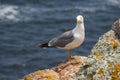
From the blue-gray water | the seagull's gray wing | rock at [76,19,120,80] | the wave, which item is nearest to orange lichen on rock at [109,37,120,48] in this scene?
rock at [76,19,120,80]

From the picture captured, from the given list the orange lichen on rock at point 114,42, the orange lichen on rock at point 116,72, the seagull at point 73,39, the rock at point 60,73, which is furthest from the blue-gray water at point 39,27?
the orange lichen on rock at point 116,72

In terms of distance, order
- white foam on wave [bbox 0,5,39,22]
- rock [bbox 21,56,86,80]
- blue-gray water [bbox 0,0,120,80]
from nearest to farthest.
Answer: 1. rock [bbox 21,56,86,80]
2. blue-gray water [bbox 0,0,120,80]
3. white foam on wave [bbox 0,5,39,22]

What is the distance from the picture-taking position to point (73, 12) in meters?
81.1

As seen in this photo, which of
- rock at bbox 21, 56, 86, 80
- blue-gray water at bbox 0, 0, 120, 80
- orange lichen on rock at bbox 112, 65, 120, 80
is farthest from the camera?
blue-gray water at bbox 0, 0, 120, 80

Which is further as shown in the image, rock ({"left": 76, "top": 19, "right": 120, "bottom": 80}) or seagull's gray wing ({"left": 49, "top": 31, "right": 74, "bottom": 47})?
seagull's gray wing ({"left": 49, "top": 31, "right": 74, "bottom": 47})

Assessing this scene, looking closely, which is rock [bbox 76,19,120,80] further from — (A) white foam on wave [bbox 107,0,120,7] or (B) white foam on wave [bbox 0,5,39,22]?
(A) white foam on wave [bbox 107,0,120,7]

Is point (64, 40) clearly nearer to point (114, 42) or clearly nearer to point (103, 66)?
point (114, 42)

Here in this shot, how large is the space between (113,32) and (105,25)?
6313cm

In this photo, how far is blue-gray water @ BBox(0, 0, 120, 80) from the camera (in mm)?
65500

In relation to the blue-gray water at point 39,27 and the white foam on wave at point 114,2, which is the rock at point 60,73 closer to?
the blue-gray water at point 39,27

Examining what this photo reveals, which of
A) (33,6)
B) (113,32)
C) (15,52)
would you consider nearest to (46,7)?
(33,6)

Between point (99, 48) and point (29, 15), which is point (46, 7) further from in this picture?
point (99, 48)

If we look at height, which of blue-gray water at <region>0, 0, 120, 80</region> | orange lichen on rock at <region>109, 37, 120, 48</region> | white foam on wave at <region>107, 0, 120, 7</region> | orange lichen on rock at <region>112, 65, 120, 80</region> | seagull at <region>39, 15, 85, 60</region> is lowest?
orange lichen on rock at <region>112, 65, 120, 80</region>

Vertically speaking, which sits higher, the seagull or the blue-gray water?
the blue-gray water
